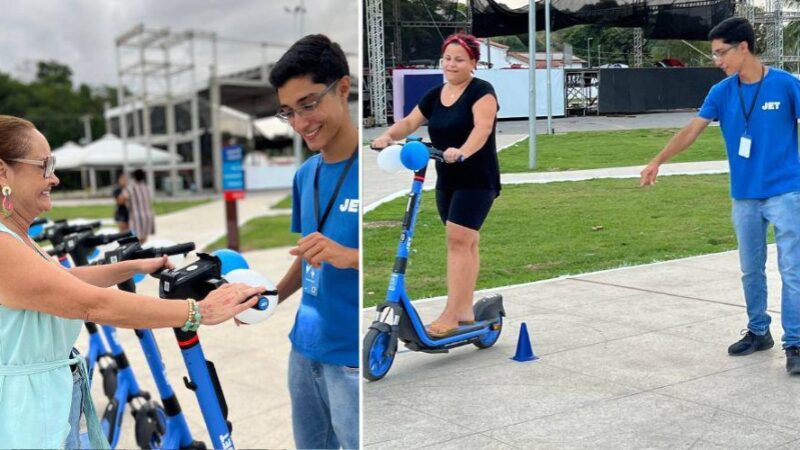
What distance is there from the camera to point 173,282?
1.73 metres

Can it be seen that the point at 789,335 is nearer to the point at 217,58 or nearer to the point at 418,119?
the point at 418,119

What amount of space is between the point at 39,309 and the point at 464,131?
1.01 metres

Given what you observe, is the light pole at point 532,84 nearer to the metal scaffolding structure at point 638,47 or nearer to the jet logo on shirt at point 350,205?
the metal scaffolding structure at point 638,47

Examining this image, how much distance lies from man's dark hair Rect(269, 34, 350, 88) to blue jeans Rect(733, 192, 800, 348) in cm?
101

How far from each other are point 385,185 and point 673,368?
0.83m

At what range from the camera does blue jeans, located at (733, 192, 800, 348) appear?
1.86 m

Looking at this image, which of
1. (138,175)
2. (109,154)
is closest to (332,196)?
(138,175)

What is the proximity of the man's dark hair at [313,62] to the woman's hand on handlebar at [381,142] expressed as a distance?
0.19 meters

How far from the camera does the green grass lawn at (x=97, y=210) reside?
7.97 meters

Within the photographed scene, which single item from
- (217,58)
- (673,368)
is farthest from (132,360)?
(673,368)

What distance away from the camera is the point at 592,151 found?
1.93 metres

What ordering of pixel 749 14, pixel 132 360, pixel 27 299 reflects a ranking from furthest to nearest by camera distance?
pixel 132 360
pixel 749 14
pixel 27 299

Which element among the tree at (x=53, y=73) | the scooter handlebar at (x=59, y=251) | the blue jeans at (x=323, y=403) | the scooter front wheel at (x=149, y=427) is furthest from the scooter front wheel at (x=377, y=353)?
the tree at (x=53, y=73)

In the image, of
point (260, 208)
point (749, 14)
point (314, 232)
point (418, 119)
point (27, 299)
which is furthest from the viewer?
point (260, 208)
